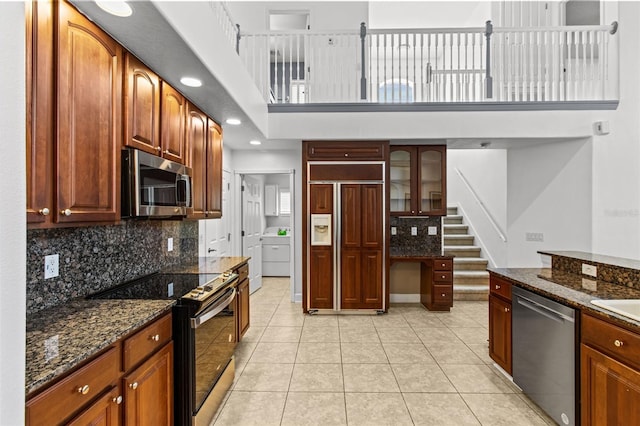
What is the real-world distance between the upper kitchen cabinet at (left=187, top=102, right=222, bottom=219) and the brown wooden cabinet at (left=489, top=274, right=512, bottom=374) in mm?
2695

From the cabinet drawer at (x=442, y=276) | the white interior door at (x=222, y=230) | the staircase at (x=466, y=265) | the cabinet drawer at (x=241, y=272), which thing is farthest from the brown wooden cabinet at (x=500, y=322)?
the white interior door at (x=222, y=230)

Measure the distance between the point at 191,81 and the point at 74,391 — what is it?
207 centimetres

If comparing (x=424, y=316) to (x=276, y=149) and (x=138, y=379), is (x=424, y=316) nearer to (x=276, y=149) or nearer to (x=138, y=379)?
(x=276, y=149)

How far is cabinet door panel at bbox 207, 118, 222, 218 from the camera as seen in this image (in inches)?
128

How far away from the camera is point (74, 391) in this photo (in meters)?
1.14

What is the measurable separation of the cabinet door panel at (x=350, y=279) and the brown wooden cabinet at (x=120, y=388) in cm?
291

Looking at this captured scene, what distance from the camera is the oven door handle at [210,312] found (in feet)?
6.20

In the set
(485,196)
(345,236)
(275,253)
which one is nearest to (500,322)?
(345,236)

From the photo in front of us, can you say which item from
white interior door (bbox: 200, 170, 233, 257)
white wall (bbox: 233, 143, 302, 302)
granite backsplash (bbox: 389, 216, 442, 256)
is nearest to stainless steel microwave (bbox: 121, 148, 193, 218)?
white interior door (bbox: 200, 170, 233, 257)

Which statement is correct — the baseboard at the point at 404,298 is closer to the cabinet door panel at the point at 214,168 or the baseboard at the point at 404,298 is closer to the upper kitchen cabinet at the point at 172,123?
the cabinet door panel at the point at 214,168

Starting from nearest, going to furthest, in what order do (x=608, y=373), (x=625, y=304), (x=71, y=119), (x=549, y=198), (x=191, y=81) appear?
(x=71, y=119) < (x=608, y=373) < (x=625, y=304) < (x=191, y=81) < (x=549, y=198)

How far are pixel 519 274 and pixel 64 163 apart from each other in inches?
126

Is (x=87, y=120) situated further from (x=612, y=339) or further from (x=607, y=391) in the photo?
(x=607, y=391)

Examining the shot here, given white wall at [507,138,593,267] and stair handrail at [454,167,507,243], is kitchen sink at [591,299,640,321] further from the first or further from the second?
stair handrail at [454,167,507,243]
